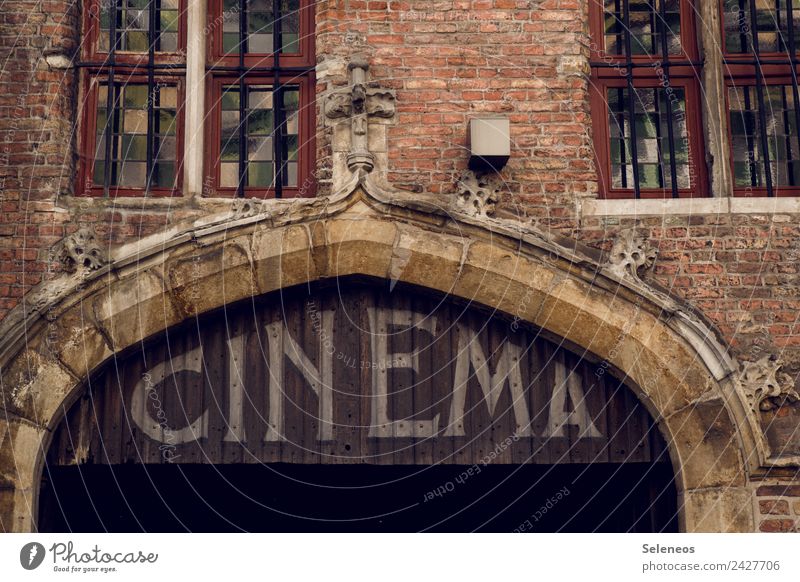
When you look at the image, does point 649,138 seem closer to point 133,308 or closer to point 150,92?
point 150,92

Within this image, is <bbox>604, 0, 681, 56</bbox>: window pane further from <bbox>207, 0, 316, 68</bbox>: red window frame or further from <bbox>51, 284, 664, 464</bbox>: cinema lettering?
<bbox>51, 284, 664, 464</bbox>: cinema lettering

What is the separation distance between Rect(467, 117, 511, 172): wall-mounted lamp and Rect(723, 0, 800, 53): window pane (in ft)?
5.65

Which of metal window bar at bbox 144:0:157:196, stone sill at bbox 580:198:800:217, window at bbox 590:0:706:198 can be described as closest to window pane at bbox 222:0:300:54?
metal window bar at bbox 144:0:157:196

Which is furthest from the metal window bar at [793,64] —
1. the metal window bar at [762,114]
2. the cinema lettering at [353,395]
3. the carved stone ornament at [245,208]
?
the carved stone ornament at [245,208]

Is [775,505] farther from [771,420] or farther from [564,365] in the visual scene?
[564,365]

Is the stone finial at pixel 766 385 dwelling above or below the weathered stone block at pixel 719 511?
above

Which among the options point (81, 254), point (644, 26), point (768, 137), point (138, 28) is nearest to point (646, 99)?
point (644, 26)

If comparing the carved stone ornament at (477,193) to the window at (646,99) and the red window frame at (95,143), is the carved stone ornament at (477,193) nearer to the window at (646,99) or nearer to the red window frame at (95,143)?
the window at (646,99)

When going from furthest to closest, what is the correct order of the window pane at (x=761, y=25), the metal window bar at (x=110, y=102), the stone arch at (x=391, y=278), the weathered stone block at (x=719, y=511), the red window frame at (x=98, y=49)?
the window pane at (x=761, y=25) → the red window frame at (x=98, y=49) → the metal window bar at (x=110, y=102) → the stone arch at (x=391, y=278) → the weathered stone block at (x=719, y=511)

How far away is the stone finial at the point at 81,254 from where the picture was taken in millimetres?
7785

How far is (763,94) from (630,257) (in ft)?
4.89

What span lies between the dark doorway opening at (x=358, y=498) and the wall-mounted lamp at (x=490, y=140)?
1.84 m

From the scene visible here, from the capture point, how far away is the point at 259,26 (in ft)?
28.0

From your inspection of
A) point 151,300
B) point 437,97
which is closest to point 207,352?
point 151,300
